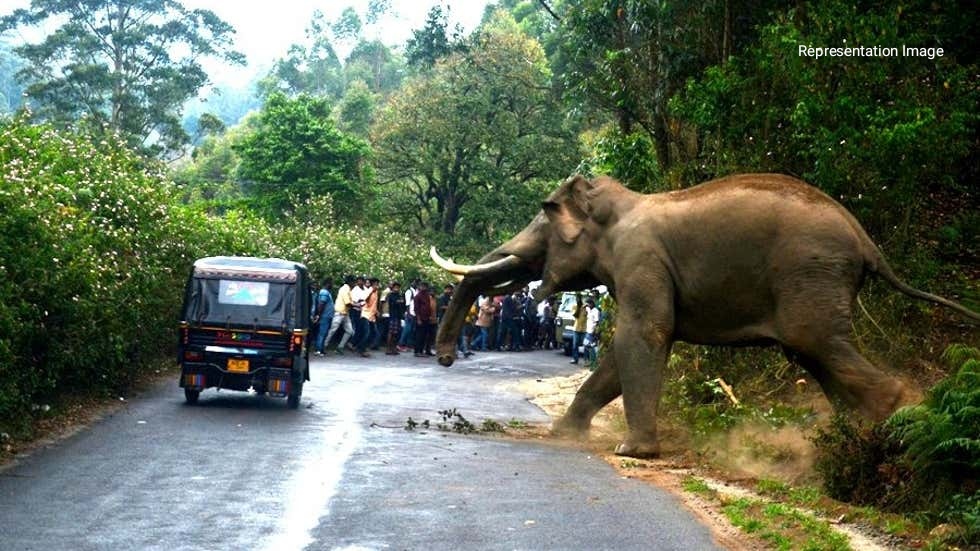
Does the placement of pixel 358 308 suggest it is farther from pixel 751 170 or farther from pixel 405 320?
pixel 751 170

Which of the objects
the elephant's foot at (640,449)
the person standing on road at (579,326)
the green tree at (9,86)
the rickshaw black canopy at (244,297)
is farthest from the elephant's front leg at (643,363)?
the green tree at (9,86)

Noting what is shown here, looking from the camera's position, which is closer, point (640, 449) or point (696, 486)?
point (696, 486)

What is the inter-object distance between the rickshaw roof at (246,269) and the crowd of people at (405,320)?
36.1ft

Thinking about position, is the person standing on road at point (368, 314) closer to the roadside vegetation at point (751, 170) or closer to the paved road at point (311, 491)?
the roadside vegetation at point (751, 170)

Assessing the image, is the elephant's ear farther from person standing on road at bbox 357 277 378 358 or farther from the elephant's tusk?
person standing on road at bbox 357 277 378 358

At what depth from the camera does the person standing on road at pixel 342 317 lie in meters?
33.5

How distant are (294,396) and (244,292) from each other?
152 centimetres

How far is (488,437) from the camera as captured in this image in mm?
16328

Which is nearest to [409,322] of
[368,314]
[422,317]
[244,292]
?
[422,317]

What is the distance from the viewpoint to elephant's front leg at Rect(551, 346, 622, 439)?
643 inches

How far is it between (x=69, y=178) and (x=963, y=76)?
11.9 meters

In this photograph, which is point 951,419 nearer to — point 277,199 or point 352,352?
point 352,352

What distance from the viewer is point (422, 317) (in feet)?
120

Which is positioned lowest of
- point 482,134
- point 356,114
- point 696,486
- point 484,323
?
point 696,486
